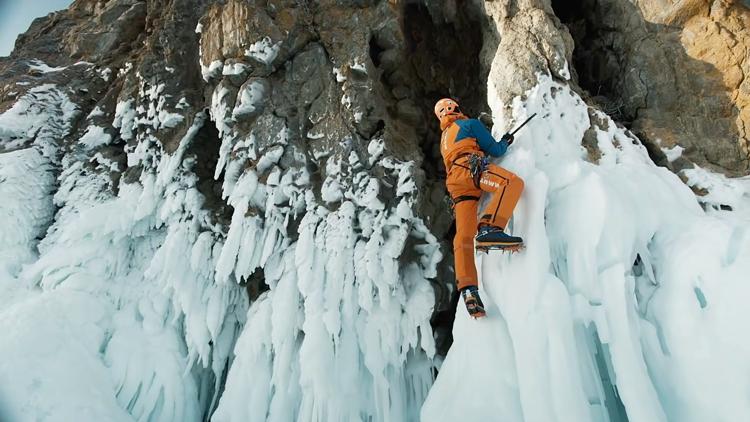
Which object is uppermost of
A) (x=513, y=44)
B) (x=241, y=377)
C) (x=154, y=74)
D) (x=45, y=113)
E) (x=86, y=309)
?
(x=513, y=44)

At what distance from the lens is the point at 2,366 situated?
4.02 meters

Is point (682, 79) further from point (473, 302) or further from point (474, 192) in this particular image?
point (473, 302)

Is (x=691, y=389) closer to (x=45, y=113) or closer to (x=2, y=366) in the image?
(x=2, y=366)

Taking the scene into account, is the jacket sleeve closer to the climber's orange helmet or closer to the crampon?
the climber's orange helmet

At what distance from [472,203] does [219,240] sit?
312 centimetres

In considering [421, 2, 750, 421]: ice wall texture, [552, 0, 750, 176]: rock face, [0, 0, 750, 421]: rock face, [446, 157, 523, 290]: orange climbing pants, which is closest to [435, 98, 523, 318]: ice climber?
[446, 157, 523, 290]: orange climbing pants

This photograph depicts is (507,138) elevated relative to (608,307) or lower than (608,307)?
elevated

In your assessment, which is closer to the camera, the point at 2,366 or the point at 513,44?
the point at 2,366

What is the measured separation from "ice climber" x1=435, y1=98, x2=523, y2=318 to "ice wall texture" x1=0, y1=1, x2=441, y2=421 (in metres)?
0.81

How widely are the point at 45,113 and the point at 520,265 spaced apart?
23.2 feet

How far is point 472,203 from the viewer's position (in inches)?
163

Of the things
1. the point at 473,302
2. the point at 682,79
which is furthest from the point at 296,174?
the point at 682,79

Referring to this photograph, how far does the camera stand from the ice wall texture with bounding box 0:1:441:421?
4.43 meters

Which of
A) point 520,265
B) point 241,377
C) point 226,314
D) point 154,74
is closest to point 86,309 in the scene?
point 226,314
